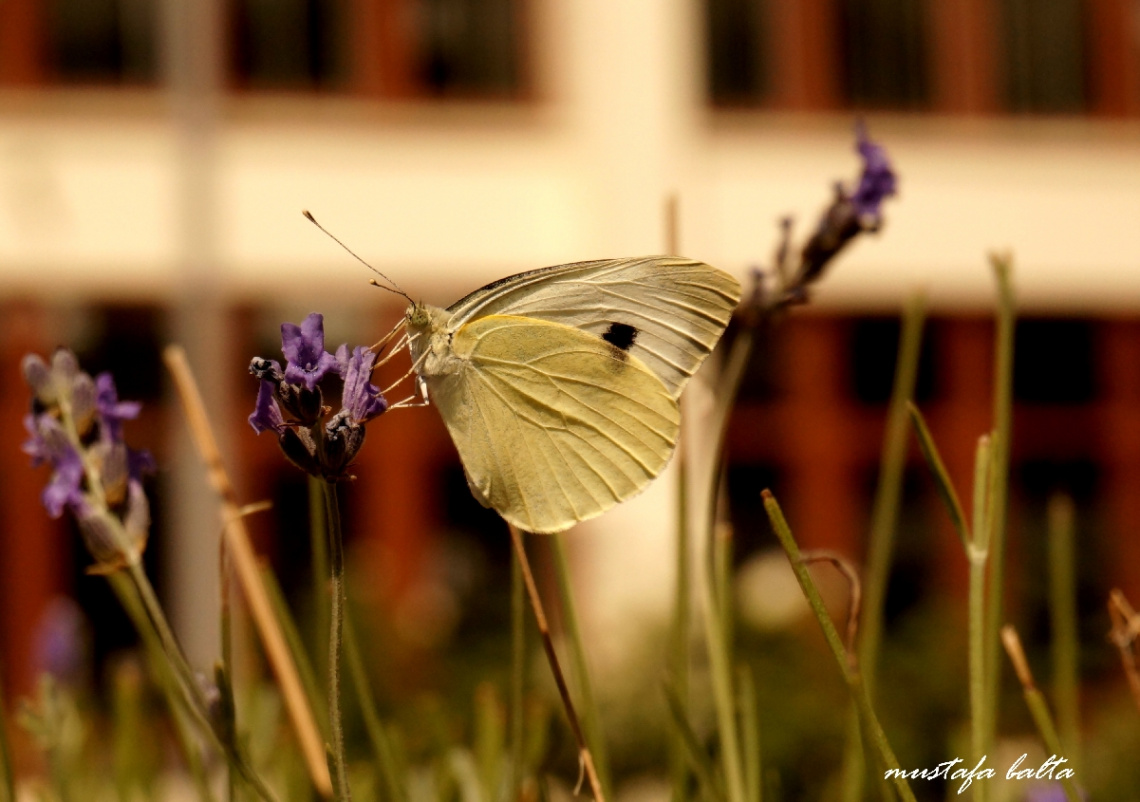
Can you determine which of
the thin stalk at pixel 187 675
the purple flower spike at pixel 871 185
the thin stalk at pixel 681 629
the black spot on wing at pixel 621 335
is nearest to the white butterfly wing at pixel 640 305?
the black spot on wing at pixel 621 335

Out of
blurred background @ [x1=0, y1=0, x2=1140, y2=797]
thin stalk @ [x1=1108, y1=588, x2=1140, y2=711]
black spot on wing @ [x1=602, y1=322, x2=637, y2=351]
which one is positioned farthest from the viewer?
blurred background @ [x1=0, y1=0, x2=1140, y2=797]

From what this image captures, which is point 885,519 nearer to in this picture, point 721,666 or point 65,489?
point 721,666

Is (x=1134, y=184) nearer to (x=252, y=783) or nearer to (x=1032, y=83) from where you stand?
(x=1032, y=83)

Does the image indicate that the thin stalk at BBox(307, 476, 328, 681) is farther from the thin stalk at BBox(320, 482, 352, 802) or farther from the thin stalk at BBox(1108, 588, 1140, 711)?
the thin stalk at BBox(1108, 588, 1140, 711)

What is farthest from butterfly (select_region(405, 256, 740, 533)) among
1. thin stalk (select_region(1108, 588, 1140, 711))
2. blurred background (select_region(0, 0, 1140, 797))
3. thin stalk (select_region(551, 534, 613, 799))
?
blurred background (select_region(0, 0, 1140, 797))

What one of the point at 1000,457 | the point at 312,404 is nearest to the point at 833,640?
the point at 1000,457

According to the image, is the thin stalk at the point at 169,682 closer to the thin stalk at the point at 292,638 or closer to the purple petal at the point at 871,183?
the thin stalk at the point at 292,638
